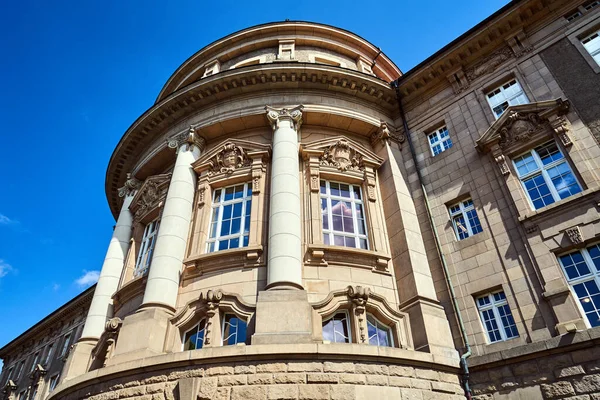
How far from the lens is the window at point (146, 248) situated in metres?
16.5

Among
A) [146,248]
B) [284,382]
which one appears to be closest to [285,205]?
[284,382]

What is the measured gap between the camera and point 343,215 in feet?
50.9

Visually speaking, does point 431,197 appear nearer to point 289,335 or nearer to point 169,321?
point 289,335

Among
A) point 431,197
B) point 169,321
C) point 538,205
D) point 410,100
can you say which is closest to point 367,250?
point 431,197

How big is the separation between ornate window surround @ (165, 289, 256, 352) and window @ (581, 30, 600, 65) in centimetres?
1559

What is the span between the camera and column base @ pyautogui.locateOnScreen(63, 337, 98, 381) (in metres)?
14.4

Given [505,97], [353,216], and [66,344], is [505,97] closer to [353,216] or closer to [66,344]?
[353,216]

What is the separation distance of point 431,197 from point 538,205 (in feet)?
13.1

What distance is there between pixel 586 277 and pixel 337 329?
299 inches

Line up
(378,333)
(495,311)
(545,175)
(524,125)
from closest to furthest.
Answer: (378,333)
(495,311)
(545,175)
(524,125)

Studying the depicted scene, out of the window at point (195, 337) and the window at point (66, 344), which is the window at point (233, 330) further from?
the window at point (66, 344)

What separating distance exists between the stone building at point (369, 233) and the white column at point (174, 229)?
79mm

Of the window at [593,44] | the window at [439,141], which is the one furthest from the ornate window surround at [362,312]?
the window at [593,44]

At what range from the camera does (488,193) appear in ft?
48.0
